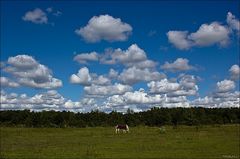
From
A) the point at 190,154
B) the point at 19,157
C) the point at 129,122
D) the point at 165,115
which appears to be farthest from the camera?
the point at 165,115

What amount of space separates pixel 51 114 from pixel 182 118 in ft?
148

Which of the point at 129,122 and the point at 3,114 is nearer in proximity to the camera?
the point at 129,122

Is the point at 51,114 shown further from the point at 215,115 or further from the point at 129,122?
the point at 215,115

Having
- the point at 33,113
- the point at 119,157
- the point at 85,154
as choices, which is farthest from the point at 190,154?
the point at 33,113

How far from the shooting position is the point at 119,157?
1192 inches

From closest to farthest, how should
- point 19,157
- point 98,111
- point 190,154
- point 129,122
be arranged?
point 19,157
point 190,154
point 129,122
point 98,111

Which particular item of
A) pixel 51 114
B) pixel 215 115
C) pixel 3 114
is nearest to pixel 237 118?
pixel 215 115

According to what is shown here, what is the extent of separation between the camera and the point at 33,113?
5753 inches

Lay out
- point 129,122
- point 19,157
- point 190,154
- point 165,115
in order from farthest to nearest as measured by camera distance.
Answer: point 165,115 → point 129,122 → point 190,154 → point 19,157

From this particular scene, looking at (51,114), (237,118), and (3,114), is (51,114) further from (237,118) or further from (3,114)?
(237,118)

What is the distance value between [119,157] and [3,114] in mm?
131700

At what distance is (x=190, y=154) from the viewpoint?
106ft

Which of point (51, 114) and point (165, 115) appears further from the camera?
point (165, 115)

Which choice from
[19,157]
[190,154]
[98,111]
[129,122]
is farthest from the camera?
[98,111]
